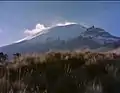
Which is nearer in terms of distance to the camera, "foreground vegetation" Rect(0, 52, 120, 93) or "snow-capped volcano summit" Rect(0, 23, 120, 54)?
"foreground vegetation" Rect(0, 52, 120, 93)

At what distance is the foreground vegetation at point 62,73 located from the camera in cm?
206

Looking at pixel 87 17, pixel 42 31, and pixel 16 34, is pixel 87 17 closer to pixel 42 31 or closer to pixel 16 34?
pixel 42 31

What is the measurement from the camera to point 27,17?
2350mm

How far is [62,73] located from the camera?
2.15 metres

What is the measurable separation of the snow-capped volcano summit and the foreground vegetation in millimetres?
85

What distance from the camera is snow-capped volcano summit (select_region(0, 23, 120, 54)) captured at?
2.25 meters

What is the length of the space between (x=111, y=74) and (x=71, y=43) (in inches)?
20.5

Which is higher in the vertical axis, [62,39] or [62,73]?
[62,39]

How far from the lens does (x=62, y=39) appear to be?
2281mm

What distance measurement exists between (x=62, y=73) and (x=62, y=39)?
0.37 meters

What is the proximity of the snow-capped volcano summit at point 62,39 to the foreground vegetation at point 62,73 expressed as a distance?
85 millimetres

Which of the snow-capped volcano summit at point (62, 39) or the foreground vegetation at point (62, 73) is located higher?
the snow-capped volcano summit at point (62, 39)

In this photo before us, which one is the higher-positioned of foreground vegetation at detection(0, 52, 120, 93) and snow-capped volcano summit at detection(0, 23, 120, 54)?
snow-capped volcano summit at detection(0, 23, 120, 54)

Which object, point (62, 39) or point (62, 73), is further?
point (62, 39)
